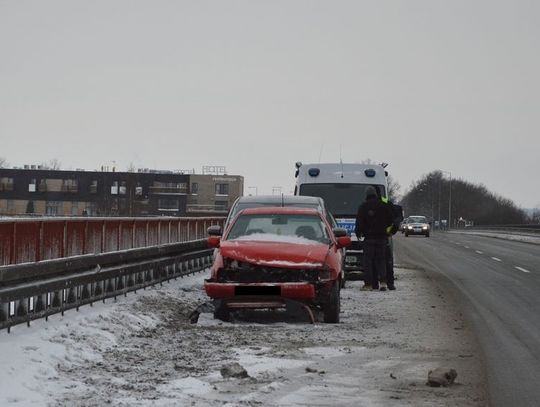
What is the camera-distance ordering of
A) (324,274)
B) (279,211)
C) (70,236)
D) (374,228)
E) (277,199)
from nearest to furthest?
(324,274) < (70,236) < (279,211) < (277,199) < (374,228)

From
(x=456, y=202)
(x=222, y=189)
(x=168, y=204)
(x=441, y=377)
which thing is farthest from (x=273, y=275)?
(x=456, y=202)

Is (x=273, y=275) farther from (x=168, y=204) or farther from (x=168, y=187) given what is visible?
(x=168, y=187)

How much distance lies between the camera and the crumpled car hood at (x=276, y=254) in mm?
10438

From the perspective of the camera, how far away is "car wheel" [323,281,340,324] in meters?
10.6

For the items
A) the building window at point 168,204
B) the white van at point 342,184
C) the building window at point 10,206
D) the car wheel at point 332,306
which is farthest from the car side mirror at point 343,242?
the building window at point 10,206

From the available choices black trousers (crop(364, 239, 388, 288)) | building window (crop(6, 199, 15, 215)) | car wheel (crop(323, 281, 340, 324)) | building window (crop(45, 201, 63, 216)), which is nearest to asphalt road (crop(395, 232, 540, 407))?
black trousers (crop(364, 239, 388, 288))

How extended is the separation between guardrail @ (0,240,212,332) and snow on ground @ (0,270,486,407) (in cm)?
18

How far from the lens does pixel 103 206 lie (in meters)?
109

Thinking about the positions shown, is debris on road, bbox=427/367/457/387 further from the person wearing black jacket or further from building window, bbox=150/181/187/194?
building window, bbox=150/181/187/194

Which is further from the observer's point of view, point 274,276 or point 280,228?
point 280,228

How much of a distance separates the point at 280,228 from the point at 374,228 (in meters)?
A: 4.19

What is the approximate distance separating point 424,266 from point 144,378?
1745 centimetres

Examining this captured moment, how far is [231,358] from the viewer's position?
804 centimetres

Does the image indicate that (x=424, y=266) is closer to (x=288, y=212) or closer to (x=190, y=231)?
(x=190, y=231)
